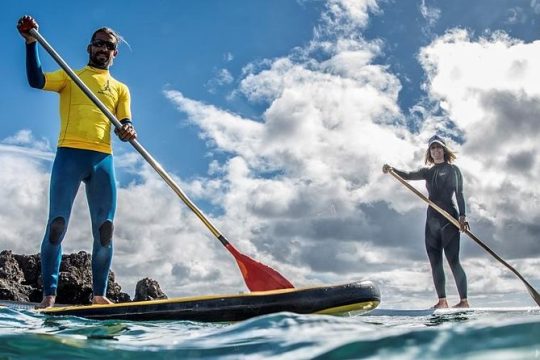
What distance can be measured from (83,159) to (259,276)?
2063 mm

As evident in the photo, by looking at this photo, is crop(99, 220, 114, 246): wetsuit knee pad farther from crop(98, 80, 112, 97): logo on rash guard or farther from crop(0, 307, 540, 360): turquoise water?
crop(0, 307, 540, 360): turquoise water

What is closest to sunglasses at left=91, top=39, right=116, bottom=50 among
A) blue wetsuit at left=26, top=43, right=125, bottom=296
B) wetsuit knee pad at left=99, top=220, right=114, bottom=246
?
blue wetsuit at left=26, top=43, right=125, bottom=296

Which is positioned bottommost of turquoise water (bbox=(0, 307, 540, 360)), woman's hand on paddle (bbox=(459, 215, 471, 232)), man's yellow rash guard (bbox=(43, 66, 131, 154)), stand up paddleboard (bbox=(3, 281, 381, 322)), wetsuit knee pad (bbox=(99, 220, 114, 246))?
turquoise water (bbox=(0, 307, 540, 360))

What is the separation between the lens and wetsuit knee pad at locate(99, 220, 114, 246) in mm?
5551

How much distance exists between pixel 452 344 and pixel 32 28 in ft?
16.8

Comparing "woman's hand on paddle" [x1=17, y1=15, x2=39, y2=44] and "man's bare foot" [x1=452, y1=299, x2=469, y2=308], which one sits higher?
"woman's hand on paddle" [x1=17, y1=15, x2=39, y2=44]

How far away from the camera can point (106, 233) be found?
18.3ft

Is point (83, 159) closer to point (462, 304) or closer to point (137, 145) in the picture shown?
point (137, 145)

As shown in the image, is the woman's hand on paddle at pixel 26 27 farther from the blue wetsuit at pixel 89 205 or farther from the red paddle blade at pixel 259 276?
the red paddle blade at pixel 259 276

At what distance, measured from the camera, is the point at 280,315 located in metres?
3.00

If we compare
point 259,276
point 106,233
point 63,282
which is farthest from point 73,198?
point 63,282

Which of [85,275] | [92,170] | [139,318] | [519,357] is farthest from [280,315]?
[85,275]

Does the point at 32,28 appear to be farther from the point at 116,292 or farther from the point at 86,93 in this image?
the point at 116,292

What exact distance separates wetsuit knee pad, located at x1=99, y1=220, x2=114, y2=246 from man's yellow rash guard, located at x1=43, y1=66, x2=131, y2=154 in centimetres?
75
